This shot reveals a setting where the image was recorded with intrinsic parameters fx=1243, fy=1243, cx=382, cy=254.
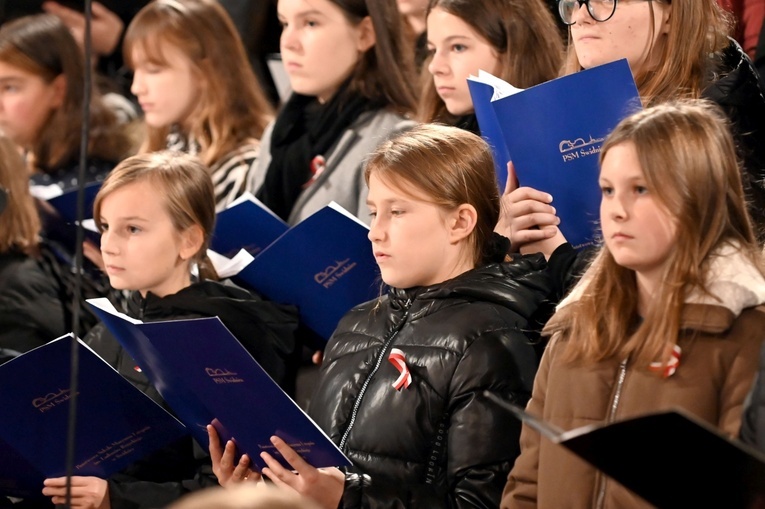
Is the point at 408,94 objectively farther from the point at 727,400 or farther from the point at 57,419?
the point at 727,400

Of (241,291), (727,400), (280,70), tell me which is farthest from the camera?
(280,70)

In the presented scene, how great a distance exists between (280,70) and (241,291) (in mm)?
1722

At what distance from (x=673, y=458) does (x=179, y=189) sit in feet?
7.16

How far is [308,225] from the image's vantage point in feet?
10.8

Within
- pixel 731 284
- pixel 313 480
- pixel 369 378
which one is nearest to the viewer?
pixel 731 284

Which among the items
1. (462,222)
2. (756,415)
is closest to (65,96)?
(462,222)

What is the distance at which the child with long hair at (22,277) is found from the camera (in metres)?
4.07

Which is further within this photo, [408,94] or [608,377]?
[408,94]

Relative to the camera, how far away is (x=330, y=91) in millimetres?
4219

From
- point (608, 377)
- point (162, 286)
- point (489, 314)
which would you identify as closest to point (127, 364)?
point (162, 286)

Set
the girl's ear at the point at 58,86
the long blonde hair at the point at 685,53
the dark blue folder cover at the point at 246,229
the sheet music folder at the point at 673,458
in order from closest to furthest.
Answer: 1. the sheet music folder at the point at 673,458
2. the long blonde hair at the point at 685,53
3. the dark blue folder cover at the point at 246,229
4. the girl's ear at the point at 58,86

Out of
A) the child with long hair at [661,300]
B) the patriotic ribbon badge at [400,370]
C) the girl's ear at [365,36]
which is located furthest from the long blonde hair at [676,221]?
the girl's ear at [365,36]

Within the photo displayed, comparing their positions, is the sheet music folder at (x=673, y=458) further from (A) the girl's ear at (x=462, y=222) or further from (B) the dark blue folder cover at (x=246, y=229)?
(B) the dark blue folder cover at (x=246, y=229)

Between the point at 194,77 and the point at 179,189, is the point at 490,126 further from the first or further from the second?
the point at 194,77
